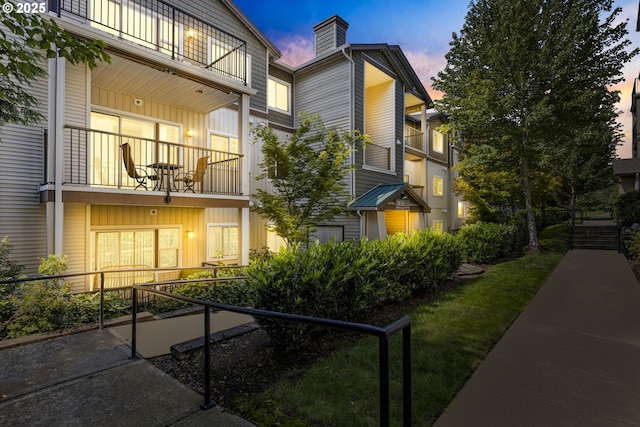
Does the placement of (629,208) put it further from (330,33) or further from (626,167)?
(330,33)

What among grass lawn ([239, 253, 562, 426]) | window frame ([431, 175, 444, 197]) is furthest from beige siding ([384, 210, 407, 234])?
grass lawn ([239, 253, 562, 426])

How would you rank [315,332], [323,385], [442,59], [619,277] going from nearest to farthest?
[323,385] < [315,332] < [619,277] < [442,59]

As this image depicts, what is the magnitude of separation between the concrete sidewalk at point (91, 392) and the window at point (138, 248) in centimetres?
494

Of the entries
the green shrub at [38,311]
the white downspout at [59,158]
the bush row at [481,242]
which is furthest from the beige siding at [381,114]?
the green shrub at [38,311]

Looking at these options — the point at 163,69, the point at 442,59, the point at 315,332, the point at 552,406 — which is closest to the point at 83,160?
the point at 163,69

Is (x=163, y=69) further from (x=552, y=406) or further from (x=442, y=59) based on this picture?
(x=442, y=59)

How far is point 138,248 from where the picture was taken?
930cm

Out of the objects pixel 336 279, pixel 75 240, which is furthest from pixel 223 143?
pixel 336 279

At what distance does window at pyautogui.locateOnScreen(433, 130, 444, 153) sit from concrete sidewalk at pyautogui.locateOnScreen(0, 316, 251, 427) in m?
21.9

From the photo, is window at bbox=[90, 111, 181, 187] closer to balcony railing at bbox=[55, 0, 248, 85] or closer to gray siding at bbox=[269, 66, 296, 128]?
balcony railing at bbox=[55, 0, 248, 85]

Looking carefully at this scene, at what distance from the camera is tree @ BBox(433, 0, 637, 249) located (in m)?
13.3

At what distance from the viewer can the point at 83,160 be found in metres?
8.06

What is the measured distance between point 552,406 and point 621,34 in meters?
17.1

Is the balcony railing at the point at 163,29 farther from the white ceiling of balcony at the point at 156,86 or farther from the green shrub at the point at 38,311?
the green shrub at the point at 38,311
